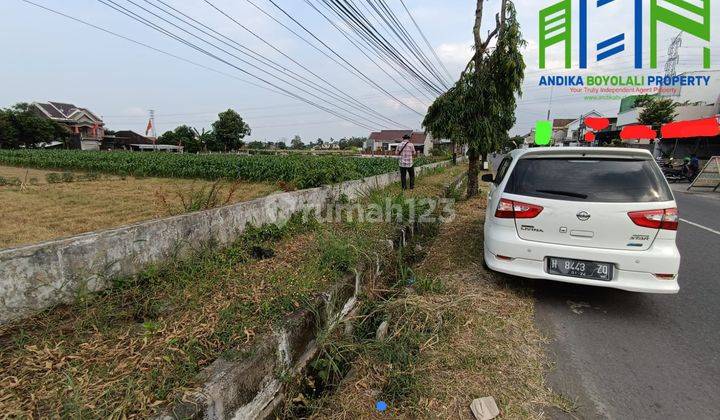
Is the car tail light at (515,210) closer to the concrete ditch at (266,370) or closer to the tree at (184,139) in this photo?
the concrete ditch at (266,370)

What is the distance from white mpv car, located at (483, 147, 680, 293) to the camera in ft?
9.25

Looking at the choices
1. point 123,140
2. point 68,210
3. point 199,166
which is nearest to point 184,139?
point 123,140

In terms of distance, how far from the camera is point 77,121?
49.4m

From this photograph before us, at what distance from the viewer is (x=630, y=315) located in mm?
3053

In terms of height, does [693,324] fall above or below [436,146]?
below

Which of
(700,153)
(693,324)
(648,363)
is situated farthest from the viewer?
(700,153)

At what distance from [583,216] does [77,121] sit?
66790 millimetres

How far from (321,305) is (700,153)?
3104 cm

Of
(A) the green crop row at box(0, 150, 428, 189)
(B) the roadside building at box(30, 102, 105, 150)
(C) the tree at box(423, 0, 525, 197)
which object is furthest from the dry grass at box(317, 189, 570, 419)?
(B) the roadside building at box(30, 102, 105, 150)

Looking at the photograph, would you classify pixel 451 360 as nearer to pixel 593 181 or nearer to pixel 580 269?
pixel 580 269

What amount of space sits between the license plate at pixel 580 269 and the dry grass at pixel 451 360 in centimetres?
45

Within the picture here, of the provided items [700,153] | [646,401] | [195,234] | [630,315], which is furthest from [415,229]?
[700,153]

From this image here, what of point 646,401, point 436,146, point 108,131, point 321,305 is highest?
point 108,131

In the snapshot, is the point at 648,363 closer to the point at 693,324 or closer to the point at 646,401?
the point at 646,401
